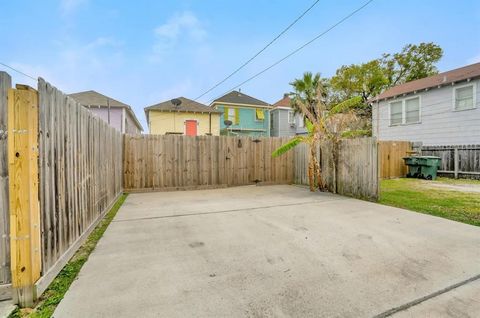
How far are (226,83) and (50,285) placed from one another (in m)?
13.0

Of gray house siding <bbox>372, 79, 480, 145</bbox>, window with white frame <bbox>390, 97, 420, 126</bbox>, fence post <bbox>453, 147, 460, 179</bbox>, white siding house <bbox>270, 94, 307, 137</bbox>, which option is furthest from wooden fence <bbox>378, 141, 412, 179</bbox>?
white siding house <bbox>270, 94, 307, 137</bbox>

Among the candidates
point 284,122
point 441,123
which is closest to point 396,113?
point 441,123

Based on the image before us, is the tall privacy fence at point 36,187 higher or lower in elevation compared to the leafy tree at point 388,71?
lower

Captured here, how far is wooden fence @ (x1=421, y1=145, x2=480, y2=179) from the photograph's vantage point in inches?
412

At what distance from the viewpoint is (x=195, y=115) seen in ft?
59.7

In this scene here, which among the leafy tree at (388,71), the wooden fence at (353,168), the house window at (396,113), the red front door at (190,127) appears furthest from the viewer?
the leafy tree at (388,71)

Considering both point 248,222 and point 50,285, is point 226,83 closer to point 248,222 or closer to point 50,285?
point 248,222

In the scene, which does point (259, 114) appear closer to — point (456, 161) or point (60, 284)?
point (456, 161)

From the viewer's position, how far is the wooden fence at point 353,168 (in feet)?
21.2

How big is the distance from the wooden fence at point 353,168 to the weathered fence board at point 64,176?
21.6 feet

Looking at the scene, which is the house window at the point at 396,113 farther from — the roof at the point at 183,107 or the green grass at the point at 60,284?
the green grass at the point at 60,284

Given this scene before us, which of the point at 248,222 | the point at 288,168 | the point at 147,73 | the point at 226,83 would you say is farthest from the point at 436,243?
the point at 147,73

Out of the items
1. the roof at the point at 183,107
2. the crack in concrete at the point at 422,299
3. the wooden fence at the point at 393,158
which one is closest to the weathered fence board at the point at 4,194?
the crack in concrete at the point at 422,299

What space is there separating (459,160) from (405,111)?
455cm
